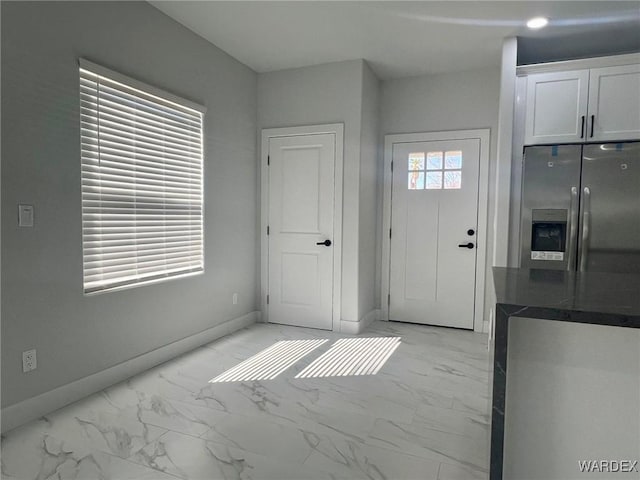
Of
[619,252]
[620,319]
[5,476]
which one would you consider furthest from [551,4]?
[5,476]

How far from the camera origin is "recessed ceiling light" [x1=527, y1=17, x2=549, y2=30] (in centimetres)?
309

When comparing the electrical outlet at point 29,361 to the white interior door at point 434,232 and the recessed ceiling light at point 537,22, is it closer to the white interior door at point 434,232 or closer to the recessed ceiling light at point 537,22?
the white interior door at point 434,232

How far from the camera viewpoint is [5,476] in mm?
1805

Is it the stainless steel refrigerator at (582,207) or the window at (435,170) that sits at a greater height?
the window at (435,170)

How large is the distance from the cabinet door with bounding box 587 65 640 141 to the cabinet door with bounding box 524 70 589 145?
0.21ft

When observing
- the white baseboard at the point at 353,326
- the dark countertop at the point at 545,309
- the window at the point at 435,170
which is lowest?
the white baseboard at the point at 353,326

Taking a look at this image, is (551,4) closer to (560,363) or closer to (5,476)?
(560,363)

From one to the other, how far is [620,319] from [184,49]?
342cm

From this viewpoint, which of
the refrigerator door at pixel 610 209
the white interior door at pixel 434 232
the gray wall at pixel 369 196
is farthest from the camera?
the white interior door at pixel 434 232

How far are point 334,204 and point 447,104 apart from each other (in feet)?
5.26

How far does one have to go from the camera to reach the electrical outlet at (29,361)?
7.36 feet

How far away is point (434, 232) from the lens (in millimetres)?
4398

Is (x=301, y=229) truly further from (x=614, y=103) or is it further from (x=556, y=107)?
(x=614, y=103)

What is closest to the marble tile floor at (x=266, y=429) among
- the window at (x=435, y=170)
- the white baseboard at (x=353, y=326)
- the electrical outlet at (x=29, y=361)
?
the electrical outlet at (x=29, y=361)
